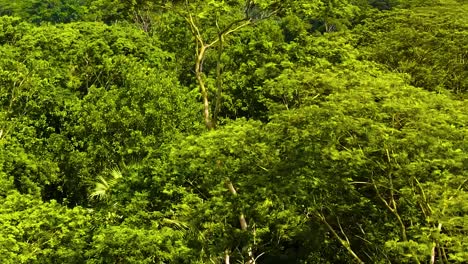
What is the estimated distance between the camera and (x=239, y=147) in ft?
49.6

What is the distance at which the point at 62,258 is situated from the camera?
52.9ft

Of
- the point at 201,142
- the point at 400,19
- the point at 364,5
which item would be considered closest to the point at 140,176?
the point at 201,142

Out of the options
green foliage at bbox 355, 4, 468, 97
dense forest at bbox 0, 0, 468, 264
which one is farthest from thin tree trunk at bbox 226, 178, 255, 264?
green foliage at bbox 355, 4, 468, 97

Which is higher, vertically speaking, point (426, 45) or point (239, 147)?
point (239, 147)

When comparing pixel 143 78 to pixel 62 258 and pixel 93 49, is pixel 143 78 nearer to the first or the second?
pixel 93 49

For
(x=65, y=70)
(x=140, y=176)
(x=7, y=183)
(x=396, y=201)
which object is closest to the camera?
(x=396, y=201)

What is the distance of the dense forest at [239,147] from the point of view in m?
13.0

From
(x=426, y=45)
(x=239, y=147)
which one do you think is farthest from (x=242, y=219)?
(x=426, y=45)

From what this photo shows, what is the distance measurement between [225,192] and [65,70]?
17080 millimetres

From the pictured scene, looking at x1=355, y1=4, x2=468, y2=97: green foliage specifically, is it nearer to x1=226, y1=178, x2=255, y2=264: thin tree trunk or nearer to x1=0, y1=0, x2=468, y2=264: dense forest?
x1=0, y1=0, x2=468, y2=264: dense forest

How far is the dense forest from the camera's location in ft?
42.6

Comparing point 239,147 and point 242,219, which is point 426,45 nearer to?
point 242,219

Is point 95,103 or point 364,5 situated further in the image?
point 364,5

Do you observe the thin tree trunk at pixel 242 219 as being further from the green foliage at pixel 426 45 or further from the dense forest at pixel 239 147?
the green foliage at pixel 426 45
